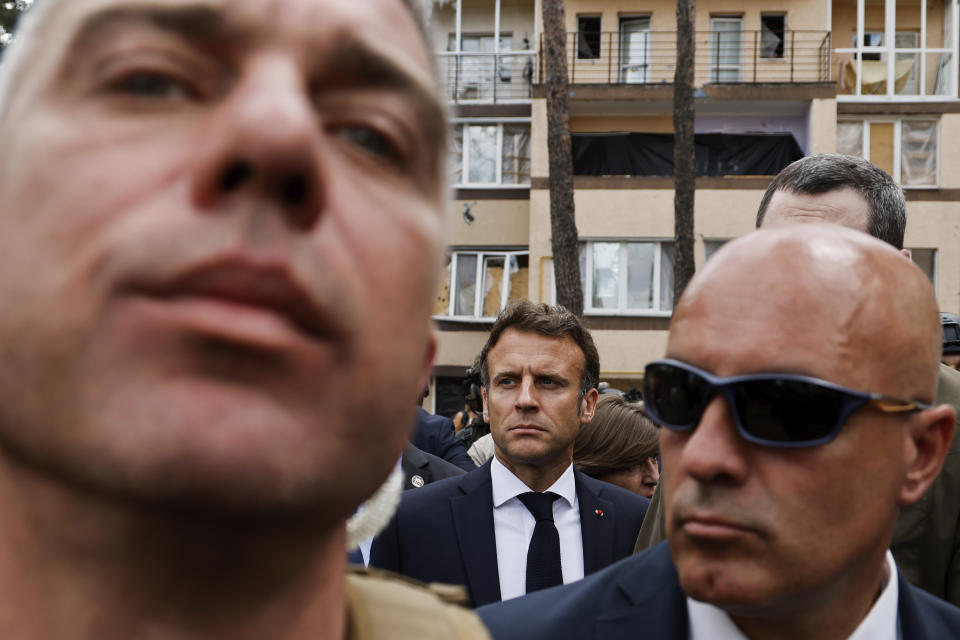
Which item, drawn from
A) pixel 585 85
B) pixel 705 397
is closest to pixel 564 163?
pixel 585 85

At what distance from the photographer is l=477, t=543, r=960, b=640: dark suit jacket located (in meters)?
2.18

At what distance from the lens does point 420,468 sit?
224 inches

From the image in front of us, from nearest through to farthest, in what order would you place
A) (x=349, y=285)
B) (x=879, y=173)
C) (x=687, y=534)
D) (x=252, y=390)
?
(x=252, y=390) < (x=349, y=285) < (x=687, y=534) < (x=879, y=173)

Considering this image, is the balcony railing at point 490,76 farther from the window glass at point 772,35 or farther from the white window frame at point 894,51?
the white window frame at point 894,51

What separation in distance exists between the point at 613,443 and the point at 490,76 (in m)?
22.3

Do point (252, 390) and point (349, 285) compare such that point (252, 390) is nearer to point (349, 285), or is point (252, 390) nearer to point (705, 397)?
point (349, 285)

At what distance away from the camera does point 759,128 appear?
25.2 m

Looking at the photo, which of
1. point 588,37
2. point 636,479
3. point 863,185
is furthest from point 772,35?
point 863,185

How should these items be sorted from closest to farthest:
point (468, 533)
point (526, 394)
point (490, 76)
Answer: point (468, 533) < point (526, 394) < point (490, 76)

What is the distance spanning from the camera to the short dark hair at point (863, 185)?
3730mm

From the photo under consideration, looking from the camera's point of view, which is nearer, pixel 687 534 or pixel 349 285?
pixel 349 285

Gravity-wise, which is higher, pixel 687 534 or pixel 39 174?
pixel 39 174

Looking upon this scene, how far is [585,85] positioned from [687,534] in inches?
929

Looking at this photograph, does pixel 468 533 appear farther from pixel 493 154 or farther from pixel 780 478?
pixel 493 154
